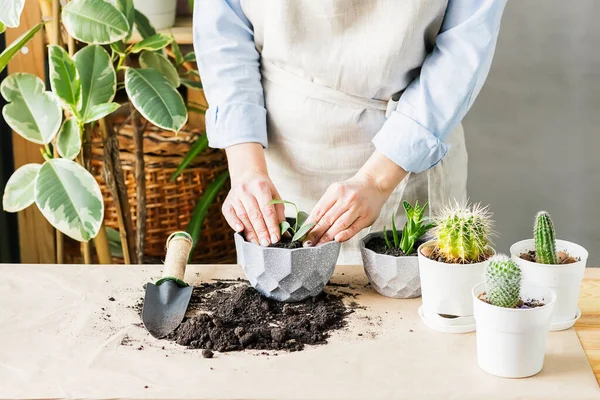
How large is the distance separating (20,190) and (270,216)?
40.7 inches

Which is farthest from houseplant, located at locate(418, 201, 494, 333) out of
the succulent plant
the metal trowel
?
the metal trowel

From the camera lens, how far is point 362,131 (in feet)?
5.34

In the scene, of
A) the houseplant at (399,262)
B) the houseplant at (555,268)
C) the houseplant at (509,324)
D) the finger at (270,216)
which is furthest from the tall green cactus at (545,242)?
the finger at (270,216)

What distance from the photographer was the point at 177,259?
1407 mm

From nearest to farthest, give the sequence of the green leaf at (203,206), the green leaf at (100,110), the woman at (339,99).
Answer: the woman at (339,99) < the green leaf at (100,110) < the green leaf at (203,206)

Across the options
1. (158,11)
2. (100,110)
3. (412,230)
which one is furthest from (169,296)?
(158,11)

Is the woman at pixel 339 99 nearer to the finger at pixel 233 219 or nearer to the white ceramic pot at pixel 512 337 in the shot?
the finger at pixel 233 219

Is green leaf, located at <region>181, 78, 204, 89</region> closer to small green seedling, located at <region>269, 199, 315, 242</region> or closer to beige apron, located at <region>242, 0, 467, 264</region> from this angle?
beige apron, located at <region>242, 0, 467, 264</region>

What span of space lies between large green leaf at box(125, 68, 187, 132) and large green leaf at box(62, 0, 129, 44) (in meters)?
0.14

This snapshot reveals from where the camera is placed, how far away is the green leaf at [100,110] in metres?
2.05

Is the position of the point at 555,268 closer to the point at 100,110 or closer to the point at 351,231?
the point at 351,231

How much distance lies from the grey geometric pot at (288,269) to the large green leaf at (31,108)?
3.30 ft

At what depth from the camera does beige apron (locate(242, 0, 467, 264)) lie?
1.51 m

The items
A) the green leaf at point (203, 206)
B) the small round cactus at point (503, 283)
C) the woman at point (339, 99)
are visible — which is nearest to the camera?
Result: the small round cactus at point (503, 283)
